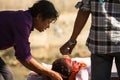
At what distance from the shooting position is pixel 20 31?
360 cm

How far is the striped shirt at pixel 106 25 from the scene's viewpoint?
356cm

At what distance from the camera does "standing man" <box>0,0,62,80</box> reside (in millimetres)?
3592

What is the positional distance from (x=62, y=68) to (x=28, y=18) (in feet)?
4.18

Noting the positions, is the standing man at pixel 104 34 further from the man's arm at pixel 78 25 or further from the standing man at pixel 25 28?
the standing man at pixel 25 28

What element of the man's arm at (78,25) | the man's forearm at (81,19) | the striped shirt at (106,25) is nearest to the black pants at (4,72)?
the man's arm at (78,25)

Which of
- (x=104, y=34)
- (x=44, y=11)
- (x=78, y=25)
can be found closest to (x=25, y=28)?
(x=44, y=11)

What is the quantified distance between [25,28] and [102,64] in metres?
0.67

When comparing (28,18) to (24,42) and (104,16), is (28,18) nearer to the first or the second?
(24,42)

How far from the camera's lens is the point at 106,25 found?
3578mm

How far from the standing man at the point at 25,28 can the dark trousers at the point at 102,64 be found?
0.31m

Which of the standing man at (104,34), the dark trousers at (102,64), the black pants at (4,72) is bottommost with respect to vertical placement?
the black pants at (4,72)

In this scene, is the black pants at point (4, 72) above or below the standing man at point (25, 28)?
below

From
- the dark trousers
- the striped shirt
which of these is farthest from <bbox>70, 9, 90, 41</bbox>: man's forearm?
the dark trousers

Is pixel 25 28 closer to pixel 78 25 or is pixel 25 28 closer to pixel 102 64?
pixel 78 25
